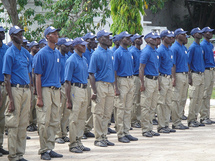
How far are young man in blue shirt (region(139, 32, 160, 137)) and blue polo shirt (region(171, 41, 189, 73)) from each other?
3.97ft

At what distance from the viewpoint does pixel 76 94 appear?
8859 mm

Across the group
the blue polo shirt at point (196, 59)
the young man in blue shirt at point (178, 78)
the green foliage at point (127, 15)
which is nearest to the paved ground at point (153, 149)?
the young man in blue shirt at point (178, 78)

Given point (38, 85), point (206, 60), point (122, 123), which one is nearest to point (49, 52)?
point (38, 85)

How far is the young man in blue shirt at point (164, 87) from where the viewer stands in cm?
1135

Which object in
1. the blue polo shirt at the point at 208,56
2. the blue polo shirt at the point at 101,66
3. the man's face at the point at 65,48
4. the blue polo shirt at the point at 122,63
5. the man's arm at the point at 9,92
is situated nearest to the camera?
the man's arm at the point at 9,92

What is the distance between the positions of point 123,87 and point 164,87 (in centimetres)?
156

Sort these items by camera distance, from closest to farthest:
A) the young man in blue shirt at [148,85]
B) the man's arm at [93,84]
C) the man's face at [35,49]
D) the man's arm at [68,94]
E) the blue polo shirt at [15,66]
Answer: the blue polo shirt at [15,66] < the man's arm at [68,94] < the man's arm at [93,84] < the young man in blue shirt at [148,85] < the man's face at [35,49]

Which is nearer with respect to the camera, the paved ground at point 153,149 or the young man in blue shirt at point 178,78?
the paved ground at point 153,149

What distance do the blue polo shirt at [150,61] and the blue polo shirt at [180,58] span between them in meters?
1.24

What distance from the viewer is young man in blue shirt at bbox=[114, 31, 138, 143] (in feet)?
33.4

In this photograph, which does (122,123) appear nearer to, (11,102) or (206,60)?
(11,102)

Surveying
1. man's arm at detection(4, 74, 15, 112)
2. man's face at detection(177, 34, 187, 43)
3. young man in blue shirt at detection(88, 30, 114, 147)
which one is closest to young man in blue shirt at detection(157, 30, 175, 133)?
man's face at detection(177, 34, 187, 43)

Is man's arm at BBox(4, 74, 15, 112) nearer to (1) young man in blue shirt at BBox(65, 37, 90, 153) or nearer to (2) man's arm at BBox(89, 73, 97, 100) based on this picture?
(1) young man in blue shirt at BBox(65, 37, 90, 153)

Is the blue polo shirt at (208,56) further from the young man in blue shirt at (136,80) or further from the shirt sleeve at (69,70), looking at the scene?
the shirt sleeve at (69,70)
